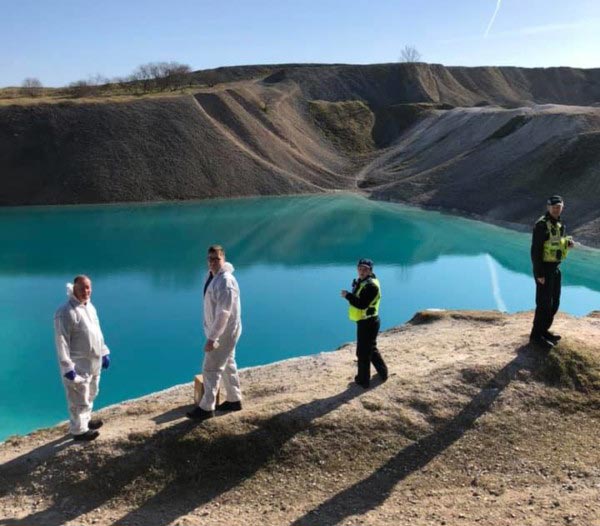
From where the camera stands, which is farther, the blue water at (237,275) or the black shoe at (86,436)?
the blue water at (237,275)

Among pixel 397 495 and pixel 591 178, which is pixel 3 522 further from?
pixel 591 178

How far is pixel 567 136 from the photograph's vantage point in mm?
47469

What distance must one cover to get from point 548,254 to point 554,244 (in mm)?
175

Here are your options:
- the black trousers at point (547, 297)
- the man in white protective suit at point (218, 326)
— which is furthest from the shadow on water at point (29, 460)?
the black trousers at point (547, 297)

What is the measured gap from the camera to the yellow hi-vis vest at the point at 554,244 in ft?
31.3

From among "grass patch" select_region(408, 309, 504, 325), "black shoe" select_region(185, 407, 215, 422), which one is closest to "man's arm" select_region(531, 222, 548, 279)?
"black shoe" select_region(185, 407, 215, 422)

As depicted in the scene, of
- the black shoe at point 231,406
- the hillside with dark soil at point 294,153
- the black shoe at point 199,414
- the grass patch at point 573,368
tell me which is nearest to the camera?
the black shoe at point 199,414

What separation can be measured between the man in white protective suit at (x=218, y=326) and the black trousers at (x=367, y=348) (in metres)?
1.91

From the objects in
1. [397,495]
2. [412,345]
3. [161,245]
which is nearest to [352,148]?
[161,245]

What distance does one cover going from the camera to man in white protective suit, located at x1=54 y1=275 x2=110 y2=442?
7.60 metres

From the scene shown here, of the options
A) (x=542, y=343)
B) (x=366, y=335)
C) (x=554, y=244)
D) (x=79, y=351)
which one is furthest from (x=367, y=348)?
(x=79, y=351)

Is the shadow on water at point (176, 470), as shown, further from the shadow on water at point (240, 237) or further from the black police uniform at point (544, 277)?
the shadow on water at point (240, 237)

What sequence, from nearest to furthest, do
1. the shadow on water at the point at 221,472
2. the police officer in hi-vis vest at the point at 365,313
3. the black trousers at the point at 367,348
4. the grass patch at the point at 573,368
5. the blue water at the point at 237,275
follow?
the shadow on water at the point at 221,472 → the police officer in hi-vis vest at the point at 365,313 → the black trousers at the point at 367,348 → the grass patch at the point at 573,368 → the blue water at the point at 237,275

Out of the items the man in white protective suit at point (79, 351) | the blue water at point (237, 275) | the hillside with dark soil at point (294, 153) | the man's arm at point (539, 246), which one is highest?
the hillside with dark soil at point (294, 153)
